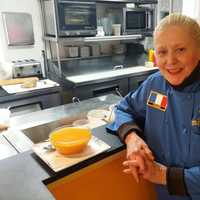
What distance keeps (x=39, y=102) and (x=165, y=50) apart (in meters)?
1.60

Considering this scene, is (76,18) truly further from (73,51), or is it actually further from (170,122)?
(170,122)

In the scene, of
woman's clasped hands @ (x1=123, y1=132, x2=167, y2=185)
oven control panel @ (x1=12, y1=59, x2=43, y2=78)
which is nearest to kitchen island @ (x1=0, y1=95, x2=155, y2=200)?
woman's clasped hands @ (x1=123, y1=132, x2=167, y2=185)

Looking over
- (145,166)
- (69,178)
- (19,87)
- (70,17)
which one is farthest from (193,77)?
(70,17)

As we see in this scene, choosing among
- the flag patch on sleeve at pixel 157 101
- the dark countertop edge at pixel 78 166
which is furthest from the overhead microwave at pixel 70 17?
the dark countertop edge at pixel 78 166

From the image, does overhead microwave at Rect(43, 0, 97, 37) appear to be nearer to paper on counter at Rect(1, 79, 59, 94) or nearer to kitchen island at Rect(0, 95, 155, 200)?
paper on counter at Rect(1, 79, 59, 94)

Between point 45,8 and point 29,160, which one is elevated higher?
point 45,8

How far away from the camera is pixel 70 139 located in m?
1.00

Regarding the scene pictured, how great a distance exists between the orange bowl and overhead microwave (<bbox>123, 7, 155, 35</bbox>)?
7.58ft

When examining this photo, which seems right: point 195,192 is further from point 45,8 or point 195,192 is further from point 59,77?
point 45,8

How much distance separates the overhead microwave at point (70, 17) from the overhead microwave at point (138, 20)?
556 millimetres

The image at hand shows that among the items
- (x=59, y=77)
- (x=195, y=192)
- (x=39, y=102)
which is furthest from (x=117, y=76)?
(x=195, y=192)

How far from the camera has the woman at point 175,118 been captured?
862 mm

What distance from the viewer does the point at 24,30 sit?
9.11ft

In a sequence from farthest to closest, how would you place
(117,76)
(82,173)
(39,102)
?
1. (117,76)
2. (39,102)
3. (82,173)
